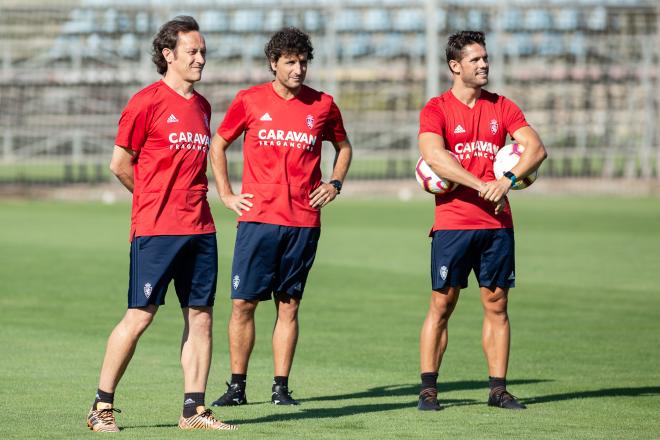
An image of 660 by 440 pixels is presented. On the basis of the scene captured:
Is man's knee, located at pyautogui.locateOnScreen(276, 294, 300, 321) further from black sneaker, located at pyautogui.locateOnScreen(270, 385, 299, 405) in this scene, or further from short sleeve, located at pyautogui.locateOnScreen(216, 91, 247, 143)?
short sleeve, located at pyautogui.locateOnScreen(216, 91, 247, 143)

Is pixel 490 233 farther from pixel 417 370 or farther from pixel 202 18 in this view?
pixel 202 18

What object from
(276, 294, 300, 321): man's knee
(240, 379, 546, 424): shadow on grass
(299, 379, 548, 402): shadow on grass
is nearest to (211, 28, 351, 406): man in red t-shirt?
(276, 294, 300, 321): man's knee

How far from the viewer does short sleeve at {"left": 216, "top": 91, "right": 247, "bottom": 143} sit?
9141 millimetres

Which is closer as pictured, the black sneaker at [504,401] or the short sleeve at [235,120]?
the black sneaker at [504,401]

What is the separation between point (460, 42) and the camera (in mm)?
8883

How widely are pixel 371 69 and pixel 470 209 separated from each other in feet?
110

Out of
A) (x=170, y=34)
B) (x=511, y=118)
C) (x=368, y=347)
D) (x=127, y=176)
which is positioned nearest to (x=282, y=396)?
(x=127, y=176)

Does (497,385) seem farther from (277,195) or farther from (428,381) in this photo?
(277,195)

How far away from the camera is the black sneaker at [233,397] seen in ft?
29.3

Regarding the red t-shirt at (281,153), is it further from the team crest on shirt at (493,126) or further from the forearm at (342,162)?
the team crest on shirt at (493,126)

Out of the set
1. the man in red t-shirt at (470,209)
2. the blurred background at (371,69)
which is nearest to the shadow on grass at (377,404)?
the man in red t-shirt at (470,209)

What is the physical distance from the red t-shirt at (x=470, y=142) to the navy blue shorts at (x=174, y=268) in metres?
1.72

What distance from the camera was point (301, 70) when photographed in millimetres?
8961

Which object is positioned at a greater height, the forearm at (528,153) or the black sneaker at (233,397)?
the forearm at (528,153)
